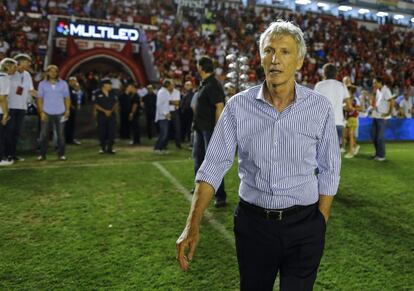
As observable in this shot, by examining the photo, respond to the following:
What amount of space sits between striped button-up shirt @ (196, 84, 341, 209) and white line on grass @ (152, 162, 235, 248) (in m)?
2.19

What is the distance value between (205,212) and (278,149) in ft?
10.7

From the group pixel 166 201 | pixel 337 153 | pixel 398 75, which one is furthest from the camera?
pixel 398 75

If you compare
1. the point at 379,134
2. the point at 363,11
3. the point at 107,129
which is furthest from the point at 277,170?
the point at 363,11

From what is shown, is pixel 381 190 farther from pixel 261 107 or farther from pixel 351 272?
pixel 261 107

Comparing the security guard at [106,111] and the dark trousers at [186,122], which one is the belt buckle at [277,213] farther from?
the dark trousers at [186,122]

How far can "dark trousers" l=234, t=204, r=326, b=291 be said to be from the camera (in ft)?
6.41

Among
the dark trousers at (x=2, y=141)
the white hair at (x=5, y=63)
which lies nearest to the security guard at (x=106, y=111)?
the dark trousers at (x=2, y=141)

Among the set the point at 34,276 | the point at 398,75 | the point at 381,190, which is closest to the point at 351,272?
the point at 34,276

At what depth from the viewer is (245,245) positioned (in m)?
2.04

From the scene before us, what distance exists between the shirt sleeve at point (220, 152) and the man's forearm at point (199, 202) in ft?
0.10

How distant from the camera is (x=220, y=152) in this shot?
2049 millimetres

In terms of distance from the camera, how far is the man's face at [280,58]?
6.48 feet

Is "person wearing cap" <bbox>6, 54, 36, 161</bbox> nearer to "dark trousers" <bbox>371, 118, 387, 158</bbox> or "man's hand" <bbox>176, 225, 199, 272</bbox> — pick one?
"man's hand" <bbox>176, 225, 199, 272</bbox>

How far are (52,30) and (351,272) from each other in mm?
16729
